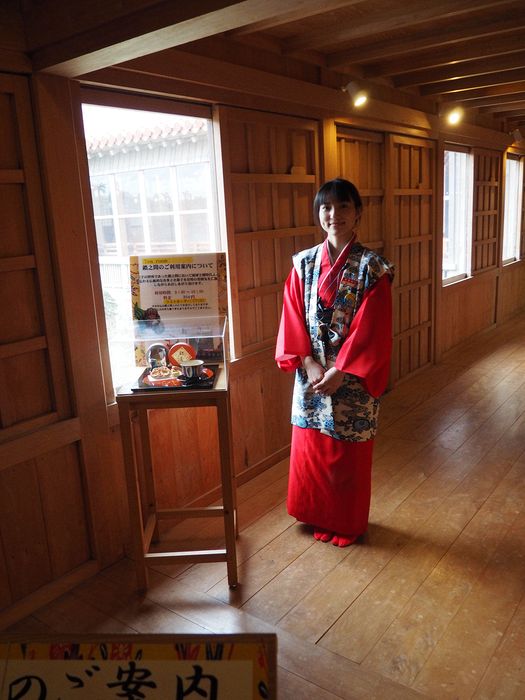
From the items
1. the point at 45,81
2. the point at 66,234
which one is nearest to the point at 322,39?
the point at 45,81

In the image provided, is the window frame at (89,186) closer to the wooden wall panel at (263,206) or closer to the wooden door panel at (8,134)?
the wooden door panel at (8,134)

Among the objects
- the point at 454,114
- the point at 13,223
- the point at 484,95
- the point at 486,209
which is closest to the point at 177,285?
the point at 13,223

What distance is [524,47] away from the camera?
3.11 m

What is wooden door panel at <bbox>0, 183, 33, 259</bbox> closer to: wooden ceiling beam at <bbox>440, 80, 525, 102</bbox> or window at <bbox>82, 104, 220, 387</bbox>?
window at <bbox>82, 104, 220, 387</bbox>

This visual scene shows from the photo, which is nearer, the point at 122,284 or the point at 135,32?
the point at 135,32

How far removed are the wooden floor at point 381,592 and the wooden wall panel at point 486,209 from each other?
3408 millimetres

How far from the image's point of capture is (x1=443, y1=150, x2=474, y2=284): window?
575cm

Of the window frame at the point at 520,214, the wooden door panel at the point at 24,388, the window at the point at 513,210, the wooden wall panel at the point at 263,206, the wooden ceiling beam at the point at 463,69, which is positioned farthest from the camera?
the window at the point at 513,210

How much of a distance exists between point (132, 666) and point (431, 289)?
459 cm

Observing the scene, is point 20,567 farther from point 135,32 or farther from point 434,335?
point 434,335

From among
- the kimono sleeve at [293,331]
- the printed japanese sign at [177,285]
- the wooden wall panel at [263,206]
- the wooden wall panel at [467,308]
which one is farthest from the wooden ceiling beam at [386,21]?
the wooden wall panel at [467,308]

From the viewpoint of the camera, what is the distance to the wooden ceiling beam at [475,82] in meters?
3.82

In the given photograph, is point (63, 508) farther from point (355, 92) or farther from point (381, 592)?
point (355, 92)

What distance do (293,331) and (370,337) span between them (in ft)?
1.19
